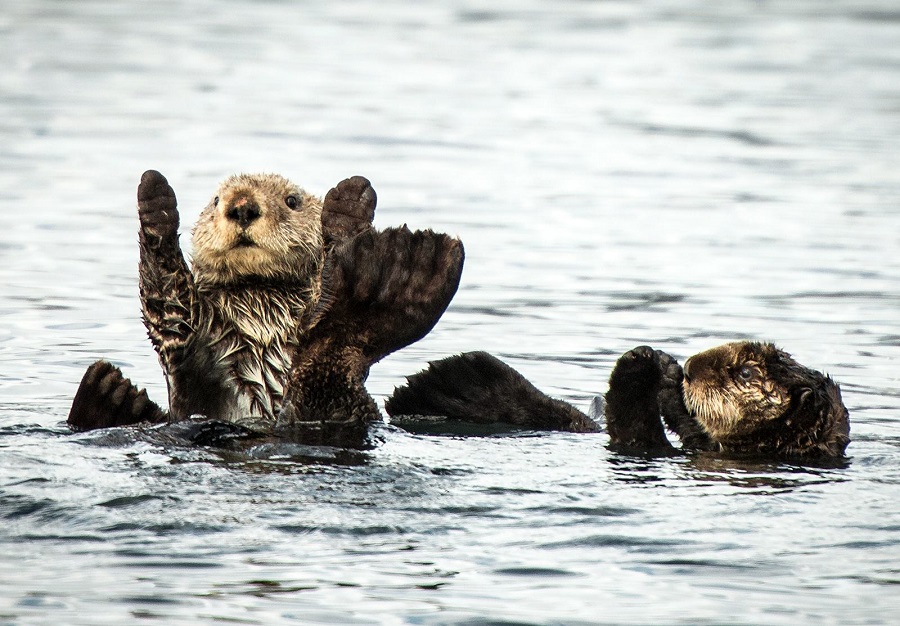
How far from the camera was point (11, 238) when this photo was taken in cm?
1055

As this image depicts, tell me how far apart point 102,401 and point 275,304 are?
33.8 inches

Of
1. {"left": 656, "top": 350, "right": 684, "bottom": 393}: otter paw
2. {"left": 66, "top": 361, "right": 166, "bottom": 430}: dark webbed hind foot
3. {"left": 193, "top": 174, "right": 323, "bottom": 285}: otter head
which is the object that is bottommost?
{"left": 66, "top": 361, "right": 166, "bottom": 430}: dark webbed hind foot

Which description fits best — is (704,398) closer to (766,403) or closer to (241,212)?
(766,403)

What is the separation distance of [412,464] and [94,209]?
7.05m

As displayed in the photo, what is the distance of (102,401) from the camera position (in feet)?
19.3

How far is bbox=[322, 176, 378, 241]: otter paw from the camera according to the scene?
19.4 ft

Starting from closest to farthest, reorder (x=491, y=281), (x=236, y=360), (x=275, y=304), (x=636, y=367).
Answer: (x=636, y=367)
(x=236, y=360)
(x=275, y=304)
(x=491, y=281)

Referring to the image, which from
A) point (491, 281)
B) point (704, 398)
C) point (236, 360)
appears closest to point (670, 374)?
point (704, 398)

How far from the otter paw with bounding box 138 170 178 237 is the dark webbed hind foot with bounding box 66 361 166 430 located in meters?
0.57

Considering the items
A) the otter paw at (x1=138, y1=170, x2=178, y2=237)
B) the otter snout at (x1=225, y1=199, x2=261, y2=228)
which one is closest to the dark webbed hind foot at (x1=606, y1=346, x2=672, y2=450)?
the otter snout at (x1=225, y1=199, x2=261, y2=228)

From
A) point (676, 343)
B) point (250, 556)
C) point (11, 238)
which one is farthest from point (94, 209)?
point (250, 556)

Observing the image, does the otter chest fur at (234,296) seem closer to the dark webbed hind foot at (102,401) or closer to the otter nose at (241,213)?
the otter nose at (241,213)

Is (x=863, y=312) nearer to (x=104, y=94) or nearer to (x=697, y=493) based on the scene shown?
(x=697, y=493)

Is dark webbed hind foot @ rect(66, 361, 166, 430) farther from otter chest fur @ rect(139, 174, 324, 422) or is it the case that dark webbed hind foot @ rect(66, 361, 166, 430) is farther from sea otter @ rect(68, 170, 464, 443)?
otter chest fur @ rect(139, 174, 324, 422)
